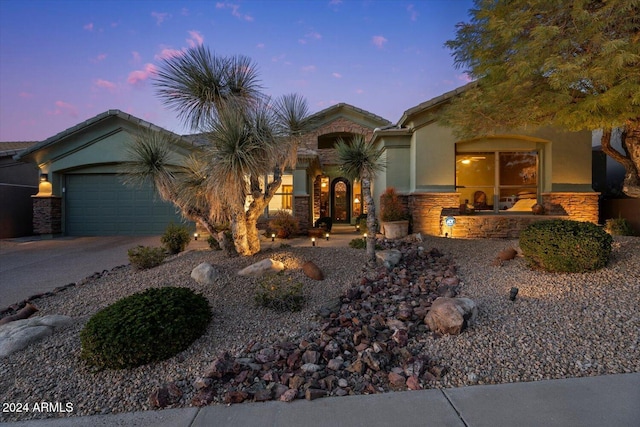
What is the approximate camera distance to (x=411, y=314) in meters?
4.00

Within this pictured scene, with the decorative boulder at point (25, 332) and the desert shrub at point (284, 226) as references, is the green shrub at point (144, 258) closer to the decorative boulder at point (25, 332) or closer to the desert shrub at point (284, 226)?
the decorative boulder at point (25, 332)

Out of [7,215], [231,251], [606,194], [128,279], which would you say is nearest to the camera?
[128,279]

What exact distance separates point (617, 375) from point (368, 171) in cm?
470

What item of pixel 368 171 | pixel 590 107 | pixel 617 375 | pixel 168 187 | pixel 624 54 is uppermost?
pixel 624 54

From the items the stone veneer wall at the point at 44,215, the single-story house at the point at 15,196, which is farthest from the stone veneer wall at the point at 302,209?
the single-story house at the point at 15,196

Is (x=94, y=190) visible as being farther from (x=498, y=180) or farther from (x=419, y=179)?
(x=498, y=180)

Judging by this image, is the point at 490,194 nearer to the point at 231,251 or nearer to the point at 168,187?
the point at 231,251

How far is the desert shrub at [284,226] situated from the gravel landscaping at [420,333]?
508cm

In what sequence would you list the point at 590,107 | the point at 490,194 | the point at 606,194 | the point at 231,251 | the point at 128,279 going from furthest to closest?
the point at 606,194 < the point at 490,194 < the point at 231,251 < the point at 128,279 < the point at 590,107

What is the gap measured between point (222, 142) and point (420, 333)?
406 cm

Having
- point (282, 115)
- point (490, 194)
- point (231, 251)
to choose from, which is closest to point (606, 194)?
point (490, 194)

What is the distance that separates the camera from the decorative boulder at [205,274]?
16.8 ft

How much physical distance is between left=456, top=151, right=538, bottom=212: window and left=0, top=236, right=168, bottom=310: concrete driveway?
10724 mm

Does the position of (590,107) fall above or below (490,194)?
above
